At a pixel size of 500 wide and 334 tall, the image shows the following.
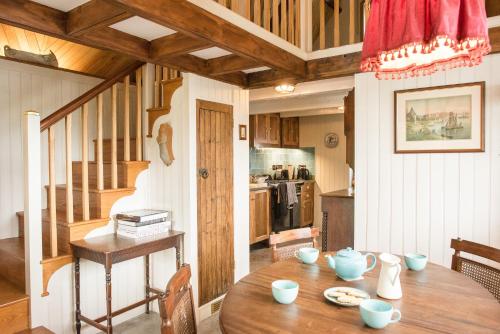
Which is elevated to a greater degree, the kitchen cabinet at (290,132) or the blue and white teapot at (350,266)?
the kitchen cabinet at (290,132)

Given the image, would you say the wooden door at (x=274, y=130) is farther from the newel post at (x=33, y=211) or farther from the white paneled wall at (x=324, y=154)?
the newel post at (x=33, y=211)

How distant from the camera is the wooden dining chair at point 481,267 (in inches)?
72.1

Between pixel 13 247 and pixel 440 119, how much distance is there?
141 inches

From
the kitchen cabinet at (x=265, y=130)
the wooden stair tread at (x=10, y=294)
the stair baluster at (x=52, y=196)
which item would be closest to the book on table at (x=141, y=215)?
the stair baluster at (x=52, y=196)

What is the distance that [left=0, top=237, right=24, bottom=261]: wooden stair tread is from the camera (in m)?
2.63

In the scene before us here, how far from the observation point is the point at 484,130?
8.36 ft

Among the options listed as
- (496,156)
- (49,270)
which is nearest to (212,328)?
(49,270)

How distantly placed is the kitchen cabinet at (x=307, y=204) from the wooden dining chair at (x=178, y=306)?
518cm

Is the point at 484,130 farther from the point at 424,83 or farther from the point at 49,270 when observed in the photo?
the point at 49,270

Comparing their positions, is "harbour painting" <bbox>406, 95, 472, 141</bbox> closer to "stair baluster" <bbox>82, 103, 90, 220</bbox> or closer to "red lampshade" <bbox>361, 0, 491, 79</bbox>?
"red lampshade" <bbox>361, 0, 491, 79</bbox>

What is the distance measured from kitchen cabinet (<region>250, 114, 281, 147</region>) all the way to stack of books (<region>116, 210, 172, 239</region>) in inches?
132

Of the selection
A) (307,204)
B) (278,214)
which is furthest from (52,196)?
(307,204)

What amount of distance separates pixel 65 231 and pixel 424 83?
3.08 m

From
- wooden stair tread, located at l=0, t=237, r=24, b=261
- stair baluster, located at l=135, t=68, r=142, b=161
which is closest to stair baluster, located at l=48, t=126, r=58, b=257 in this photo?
wooden stair tread, located at l=0, t=237, r=24, b=261
